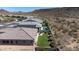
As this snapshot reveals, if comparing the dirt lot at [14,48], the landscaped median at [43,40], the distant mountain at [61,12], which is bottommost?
the dirt lot at [14,48]

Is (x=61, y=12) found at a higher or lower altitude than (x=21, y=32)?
higher

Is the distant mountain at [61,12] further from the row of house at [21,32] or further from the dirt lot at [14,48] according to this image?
the dirt lot at [14,48]

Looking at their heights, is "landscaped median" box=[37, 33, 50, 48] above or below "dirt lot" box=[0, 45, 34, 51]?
above

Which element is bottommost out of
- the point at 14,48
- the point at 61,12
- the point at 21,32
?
the point at 14,48

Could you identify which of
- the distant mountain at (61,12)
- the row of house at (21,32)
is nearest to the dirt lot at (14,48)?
the row of house at (21,32)

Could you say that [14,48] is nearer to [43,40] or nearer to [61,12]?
[43,40]

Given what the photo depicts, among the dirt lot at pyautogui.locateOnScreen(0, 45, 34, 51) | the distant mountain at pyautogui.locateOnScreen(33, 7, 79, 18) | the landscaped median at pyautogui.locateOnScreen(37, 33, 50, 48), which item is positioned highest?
the distant mountain at pyautogui.locateOnScreen(33, 7, 79, 18)

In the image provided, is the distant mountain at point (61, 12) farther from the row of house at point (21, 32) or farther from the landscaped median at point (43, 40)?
the landscaped median at point (43, 40)

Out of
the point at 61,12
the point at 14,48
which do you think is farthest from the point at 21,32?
the point at 61,12

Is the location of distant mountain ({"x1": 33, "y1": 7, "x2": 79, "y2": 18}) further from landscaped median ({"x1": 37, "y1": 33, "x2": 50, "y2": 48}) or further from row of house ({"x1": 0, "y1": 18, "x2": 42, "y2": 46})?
landscaped median ({"x1": 37, "y1": 33, "x2": 50, "y2": 48})

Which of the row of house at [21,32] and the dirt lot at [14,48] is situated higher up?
the row of house at [21,32]

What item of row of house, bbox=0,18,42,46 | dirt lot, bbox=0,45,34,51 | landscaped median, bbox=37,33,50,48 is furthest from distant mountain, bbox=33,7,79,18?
dirt lot, bbox=0,45,34,51

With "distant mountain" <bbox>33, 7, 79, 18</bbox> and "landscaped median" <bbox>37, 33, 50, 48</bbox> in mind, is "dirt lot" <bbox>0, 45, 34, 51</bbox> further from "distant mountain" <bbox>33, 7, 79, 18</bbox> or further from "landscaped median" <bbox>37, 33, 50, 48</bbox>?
"distant mountain" <bbox>33, 7, 79, 18</bbox>
